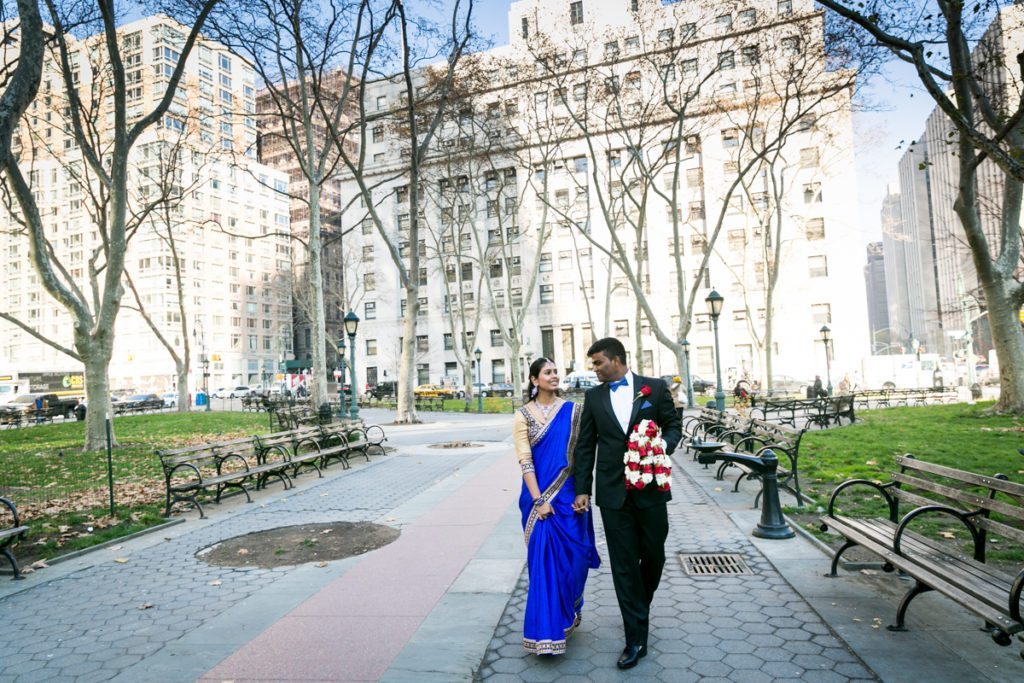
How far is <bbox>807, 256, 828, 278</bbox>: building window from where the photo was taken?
4922 centimetres

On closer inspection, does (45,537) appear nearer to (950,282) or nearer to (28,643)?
(28,643)

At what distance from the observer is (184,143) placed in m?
25.0

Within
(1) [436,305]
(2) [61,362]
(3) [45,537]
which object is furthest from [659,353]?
(2) [61,362]

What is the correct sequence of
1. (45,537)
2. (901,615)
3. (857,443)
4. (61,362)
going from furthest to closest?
(61,362), (857,443), (45,537), (901,615)

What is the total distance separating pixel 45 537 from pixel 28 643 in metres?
3.67

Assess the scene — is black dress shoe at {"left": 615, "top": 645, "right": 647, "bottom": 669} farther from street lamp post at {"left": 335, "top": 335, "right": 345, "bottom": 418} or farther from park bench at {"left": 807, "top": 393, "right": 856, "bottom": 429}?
street lamp post at {"left": 335, "top": 335, "right": 345, "bottom": 418}

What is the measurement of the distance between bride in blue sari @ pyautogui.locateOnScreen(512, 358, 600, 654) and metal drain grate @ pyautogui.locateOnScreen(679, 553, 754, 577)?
1777 millimetres

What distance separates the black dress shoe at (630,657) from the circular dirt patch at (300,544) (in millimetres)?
3533

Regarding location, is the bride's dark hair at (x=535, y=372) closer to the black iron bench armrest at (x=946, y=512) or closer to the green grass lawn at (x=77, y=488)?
the black iron bench armrest at (x=946, y=512)

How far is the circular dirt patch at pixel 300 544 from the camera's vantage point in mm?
6414

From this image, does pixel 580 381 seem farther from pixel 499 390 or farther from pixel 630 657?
pixel 630 657

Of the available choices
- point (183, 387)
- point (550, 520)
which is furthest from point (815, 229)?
point (550, 520)

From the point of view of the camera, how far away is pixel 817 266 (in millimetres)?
49406

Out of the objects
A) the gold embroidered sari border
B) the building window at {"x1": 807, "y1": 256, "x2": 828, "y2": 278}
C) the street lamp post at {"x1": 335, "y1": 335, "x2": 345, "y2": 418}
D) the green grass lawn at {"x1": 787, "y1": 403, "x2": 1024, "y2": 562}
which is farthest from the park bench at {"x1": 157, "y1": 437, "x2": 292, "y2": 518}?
the building window at {"x1": 807, "y1": 256, "x2": 828, "y2": 278}
